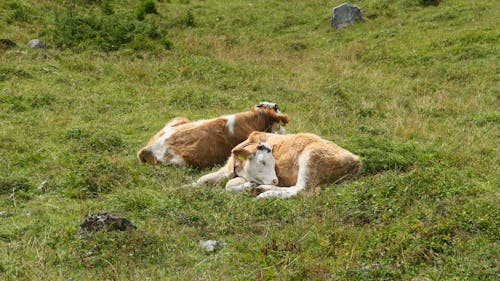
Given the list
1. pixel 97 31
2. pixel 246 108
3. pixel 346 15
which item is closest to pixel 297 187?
pixel 246 108

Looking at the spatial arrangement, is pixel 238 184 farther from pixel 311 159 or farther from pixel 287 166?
pixel 311 159

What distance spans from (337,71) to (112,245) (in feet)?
39.4

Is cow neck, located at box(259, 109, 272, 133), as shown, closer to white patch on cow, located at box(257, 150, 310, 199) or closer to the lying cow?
the lying cow

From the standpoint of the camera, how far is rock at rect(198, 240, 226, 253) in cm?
651

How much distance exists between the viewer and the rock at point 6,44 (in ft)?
57.9

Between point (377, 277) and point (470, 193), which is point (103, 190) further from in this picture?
point (470, 193)

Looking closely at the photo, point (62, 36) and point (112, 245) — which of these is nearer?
point (112, 245)

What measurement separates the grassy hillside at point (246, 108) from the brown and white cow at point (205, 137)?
0.34 m

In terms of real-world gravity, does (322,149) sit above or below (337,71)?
above

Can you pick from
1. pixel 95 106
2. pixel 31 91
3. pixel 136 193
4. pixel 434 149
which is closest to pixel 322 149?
pixel 434 149

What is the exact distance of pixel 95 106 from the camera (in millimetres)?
13359

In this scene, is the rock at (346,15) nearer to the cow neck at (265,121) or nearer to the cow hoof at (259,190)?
the cow neck at (265,121)

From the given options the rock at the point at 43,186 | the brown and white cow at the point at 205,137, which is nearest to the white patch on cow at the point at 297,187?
the brown and white cow at the point at 205,137

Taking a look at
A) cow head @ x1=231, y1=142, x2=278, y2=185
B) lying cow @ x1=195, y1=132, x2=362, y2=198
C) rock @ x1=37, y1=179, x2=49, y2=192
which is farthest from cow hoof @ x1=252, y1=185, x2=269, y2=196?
rock @ x1=37, y1=179, x2=49, y2=192
